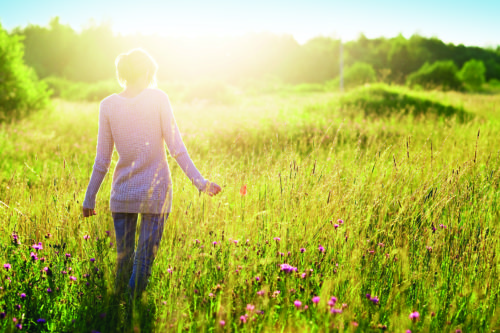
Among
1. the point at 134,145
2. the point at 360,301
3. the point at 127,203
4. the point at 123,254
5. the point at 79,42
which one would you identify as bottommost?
the point at 360,301

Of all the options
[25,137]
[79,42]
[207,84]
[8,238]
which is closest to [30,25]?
→ [79,42]

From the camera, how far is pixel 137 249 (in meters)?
2.30

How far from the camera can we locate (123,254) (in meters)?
2.39

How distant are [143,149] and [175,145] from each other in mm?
205

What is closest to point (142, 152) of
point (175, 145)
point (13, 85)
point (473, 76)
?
point (175, 145)

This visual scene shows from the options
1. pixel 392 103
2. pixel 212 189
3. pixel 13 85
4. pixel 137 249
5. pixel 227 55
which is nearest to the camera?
pixel 212 189

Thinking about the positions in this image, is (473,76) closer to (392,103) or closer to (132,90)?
(392,103)

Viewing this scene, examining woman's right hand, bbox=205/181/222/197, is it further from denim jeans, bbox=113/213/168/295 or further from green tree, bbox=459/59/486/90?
green tree, bbox=459/59/486/90

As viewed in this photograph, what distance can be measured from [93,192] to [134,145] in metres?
0.46

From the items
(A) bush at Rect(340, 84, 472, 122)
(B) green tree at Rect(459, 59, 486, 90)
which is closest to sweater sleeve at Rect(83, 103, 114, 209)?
(A) bush at Rect(340, 84, 472, 122)

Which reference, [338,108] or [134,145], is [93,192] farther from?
[338,108]

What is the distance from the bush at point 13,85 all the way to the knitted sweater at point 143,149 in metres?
10.0

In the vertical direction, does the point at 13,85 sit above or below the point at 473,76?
below

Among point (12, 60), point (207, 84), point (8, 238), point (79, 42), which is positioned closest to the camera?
point (8, 238)
